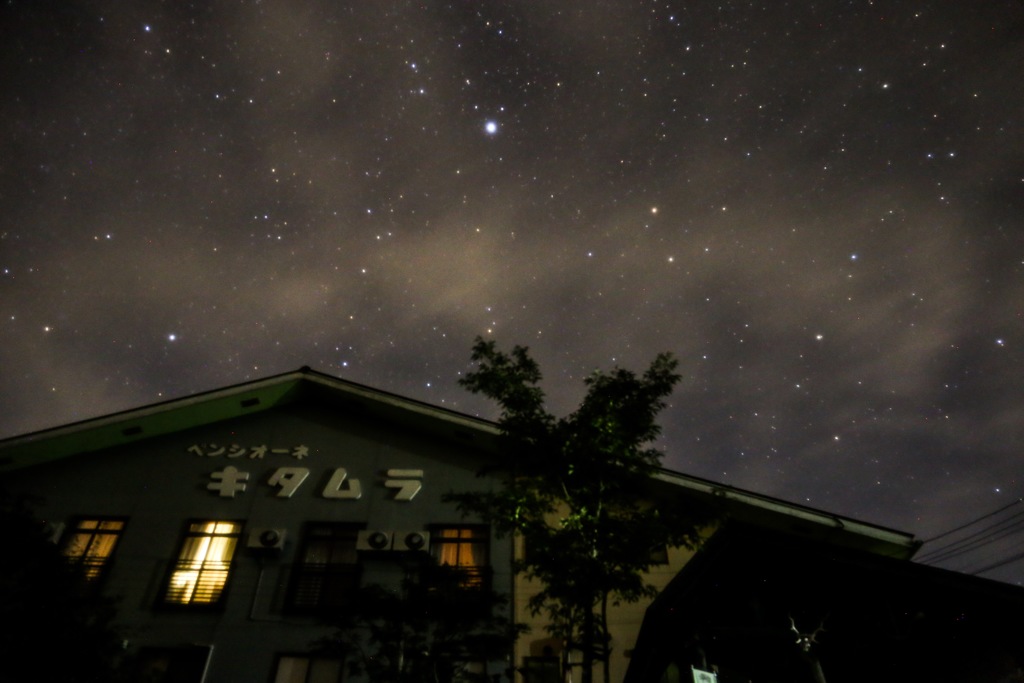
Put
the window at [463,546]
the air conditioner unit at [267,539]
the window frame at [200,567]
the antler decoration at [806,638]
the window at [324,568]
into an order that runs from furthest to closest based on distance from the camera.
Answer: the window at [463,546] → the air conditioner unit at [267,539] → the window at [324,568] → the window frame at [200,567] → the antler decoration at [806,638]

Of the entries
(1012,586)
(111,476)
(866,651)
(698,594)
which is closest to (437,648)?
(698,594)

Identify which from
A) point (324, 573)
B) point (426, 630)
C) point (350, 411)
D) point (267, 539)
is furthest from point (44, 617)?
point (350, 411)

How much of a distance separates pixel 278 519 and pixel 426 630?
6.64 meters

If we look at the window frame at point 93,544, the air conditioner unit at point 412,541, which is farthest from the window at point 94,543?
the air conditioner unit at point 412,541

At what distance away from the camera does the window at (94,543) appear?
592 inches

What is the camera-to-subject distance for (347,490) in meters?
16.8

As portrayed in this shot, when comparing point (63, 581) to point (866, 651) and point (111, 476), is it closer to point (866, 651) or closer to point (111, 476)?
point (111, 476)

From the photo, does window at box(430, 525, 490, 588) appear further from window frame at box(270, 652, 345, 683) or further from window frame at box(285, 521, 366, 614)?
window frame at box(270, 652, 345, 683)

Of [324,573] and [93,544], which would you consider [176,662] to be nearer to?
[324,573]

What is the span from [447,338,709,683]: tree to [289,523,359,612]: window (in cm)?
508

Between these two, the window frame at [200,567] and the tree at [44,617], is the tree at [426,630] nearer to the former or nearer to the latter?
the window frame at [200,567]

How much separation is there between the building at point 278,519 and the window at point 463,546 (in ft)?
0.13

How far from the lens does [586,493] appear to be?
11367 millimetres

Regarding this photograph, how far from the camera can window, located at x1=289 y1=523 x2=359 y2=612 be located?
48.9 ft
